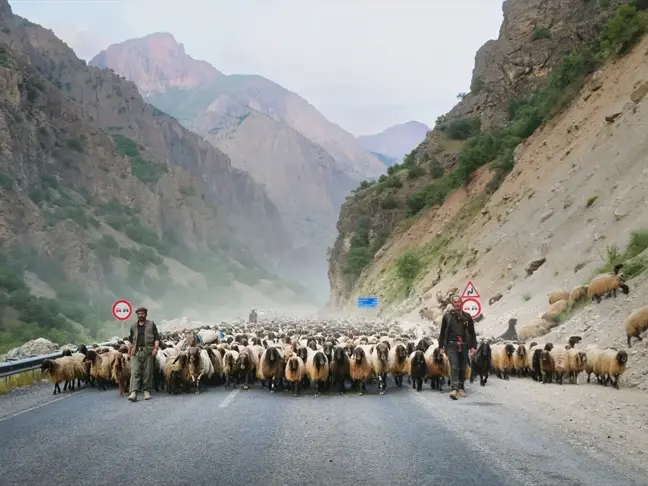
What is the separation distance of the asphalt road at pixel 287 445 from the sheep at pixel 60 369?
5.78 ft

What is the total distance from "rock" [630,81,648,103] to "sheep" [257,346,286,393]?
2664 cm

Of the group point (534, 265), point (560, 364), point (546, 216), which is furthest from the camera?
point (546, 216)

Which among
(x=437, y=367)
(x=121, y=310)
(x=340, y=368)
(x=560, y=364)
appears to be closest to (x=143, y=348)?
(x=340, y=368)

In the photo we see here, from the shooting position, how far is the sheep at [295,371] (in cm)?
1446

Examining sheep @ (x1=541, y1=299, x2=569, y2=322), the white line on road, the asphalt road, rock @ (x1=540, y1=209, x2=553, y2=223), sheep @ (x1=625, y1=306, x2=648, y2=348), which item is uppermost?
rock @ (x1=540, y1=209, x2=553, y2=223)

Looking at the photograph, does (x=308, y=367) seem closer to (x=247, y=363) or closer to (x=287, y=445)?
(x=247, y=363)

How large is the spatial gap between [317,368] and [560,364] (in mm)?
5381

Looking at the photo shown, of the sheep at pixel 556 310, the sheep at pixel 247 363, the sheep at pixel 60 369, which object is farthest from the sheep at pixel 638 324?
the sheep at pixel 60 369

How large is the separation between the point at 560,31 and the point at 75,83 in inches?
3866

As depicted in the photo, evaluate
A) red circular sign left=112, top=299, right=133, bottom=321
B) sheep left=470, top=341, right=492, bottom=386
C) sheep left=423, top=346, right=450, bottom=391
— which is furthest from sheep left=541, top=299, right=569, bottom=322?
red circular sign left=112, top=299, right=133, bottom=321

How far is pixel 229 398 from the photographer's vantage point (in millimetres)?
13352

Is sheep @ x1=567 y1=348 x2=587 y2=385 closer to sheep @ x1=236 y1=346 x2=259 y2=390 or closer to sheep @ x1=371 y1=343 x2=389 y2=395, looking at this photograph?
sheep @ x1=371 y1=343 x2=389 y2=395

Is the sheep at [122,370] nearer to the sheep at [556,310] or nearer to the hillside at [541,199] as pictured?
the hillside at [541,199]

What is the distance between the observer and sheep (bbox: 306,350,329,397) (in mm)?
14523
